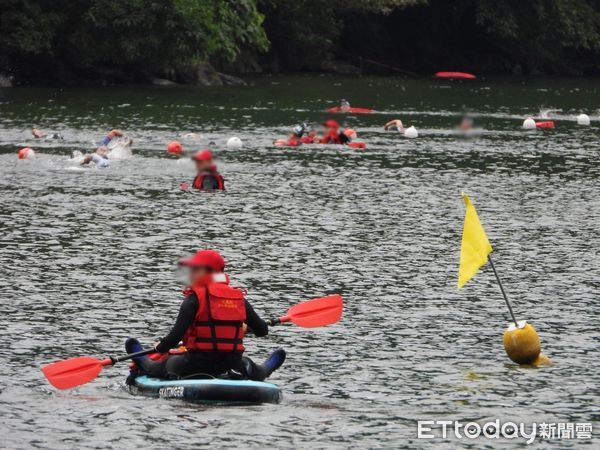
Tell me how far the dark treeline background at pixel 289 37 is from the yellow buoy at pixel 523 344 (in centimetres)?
4564

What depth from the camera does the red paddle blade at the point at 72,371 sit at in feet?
51.9

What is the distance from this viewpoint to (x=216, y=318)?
15359 millimetres

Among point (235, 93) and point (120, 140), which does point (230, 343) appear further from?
point (235, 93)

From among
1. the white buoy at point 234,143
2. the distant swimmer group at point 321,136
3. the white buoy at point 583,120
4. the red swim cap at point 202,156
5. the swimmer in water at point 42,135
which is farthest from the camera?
the white buoy at point 583,120

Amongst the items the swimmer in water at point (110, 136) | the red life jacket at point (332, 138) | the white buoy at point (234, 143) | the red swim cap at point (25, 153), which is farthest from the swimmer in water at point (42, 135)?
the red life jacket at point (332, 138)

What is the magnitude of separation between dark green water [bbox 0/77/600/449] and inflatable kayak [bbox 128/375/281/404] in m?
0.17

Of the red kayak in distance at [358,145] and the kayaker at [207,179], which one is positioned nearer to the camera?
the kayaker at [207,179]

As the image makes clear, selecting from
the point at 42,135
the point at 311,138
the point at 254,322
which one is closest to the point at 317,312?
the point at 254,322

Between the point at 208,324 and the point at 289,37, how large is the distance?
6351cm

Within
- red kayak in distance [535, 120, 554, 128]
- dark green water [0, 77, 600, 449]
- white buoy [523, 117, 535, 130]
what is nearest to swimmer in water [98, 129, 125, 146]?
dark green water [0, 77, 600, 449]

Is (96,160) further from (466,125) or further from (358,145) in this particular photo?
(466,125)

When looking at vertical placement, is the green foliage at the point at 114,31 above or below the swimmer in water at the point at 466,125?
above

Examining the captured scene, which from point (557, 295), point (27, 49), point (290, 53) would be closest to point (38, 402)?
→ point (557, 295)

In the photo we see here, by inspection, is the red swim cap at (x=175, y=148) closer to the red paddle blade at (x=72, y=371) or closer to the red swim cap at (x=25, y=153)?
the red swim cap at (x=25, y=153)
